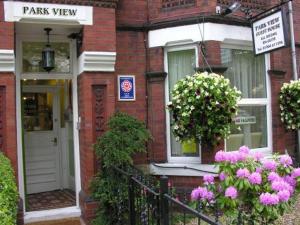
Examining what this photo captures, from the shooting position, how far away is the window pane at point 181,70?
7246mm

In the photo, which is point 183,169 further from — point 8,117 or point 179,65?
point 8,117

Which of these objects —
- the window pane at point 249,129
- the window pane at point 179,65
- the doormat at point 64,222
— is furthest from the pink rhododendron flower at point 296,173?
the doormat at point 64,222

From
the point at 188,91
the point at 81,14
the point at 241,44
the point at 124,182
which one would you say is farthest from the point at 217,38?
the point at 124,182

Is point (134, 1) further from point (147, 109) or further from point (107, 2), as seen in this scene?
point (147, 109)

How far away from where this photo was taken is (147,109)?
7422 mm

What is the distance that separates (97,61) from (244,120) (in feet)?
9.35

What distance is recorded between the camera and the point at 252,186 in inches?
158

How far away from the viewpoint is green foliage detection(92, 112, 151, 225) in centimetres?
588

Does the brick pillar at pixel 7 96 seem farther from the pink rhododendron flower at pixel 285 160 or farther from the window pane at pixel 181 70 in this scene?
the pink rhododendron flower at pixel 285 160

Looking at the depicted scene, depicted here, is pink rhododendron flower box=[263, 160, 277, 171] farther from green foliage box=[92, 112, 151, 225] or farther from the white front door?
the white front door

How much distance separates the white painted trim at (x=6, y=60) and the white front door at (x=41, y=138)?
1.88 m

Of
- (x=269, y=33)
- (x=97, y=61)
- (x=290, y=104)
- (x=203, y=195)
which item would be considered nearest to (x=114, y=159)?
(x=97, y=61)

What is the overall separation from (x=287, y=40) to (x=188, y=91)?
1827 millimetres

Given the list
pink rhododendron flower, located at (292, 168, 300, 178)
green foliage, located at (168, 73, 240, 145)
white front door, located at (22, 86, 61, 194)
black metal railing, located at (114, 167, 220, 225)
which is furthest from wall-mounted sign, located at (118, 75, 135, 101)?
pink rhododendron flower, located at (292, 168, 300, 178)
